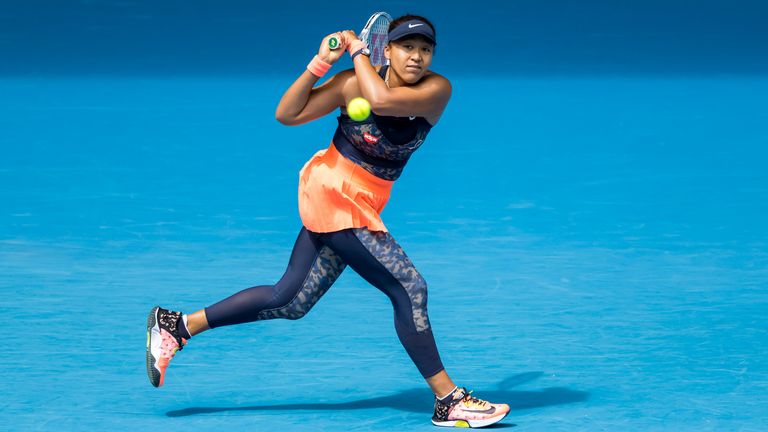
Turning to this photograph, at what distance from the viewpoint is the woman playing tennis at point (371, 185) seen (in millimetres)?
5422

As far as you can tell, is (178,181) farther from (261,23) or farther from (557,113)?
(261,23)

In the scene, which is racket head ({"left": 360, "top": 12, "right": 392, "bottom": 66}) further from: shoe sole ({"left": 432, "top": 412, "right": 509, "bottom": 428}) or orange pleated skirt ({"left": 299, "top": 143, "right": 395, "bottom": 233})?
shoe sole ({"left": 432, "top": 412, "right": 509, "bottom": 428})

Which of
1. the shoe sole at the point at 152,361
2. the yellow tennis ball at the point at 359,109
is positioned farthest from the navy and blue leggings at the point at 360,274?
the yellow tennis ball at the point at 359,109

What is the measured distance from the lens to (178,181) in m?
10.6

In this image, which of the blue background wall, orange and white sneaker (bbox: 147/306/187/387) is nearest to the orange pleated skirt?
orange and white sneaker (bbox: 147/306/187/387)

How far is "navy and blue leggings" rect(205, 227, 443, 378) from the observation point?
552 cm

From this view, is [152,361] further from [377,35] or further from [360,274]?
[377,35]

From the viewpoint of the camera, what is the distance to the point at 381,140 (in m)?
5.49

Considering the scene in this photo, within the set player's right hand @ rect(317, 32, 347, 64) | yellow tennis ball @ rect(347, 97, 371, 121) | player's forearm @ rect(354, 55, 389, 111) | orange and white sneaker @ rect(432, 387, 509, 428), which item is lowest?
orange and white sneaker @ rect(432, 387, 509, 428)

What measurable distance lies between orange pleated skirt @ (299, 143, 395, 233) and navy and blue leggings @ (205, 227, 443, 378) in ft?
0.15

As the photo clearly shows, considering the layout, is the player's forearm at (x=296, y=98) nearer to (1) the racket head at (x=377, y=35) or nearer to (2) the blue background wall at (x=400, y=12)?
(1) the racket head at (x=377, y=35)

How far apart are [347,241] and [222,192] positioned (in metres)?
4.89

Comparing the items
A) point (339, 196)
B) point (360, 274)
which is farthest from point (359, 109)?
point (360, 274)

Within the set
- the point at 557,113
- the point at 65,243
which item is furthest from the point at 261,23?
the point at 65,243
